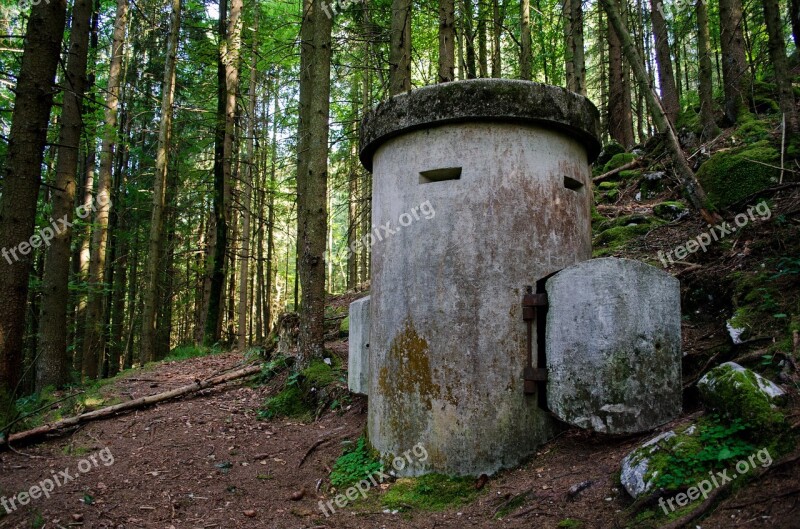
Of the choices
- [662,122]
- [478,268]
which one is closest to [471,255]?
[478,268]

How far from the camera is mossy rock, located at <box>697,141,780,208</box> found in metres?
6.45

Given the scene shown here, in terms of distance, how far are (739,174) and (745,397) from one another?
4627mm

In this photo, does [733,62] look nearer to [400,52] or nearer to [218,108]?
[400,52]

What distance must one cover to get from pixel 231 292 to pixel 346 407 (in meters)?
11.8

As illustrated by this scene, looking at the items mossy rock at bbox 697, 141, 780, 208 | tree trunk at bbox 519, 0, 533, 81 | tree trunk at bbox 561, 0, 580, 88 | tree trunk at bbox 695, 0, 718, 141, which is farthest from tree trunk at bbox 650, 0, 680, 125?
mossy rock at bbox 697, 141, 780, 208

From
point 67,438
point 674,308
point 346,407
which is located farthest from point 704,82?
point 67,438

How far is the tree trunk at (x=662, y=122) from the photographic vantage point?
6.02 m

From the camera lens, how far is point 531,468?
3.96m

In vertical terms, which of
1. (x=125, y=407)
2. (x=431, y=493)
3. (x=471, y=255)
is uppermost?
(x=471, y=255)

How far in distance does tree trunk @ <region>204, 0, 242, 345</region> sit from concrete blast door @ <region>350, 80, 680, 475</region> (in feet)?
31.0

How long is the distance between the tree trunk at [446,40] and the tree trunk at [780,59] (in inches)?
155

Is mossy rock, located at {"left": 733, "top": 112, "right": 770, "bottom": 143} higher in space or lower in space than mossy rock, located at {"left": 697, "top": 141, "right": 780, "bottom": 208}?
higher

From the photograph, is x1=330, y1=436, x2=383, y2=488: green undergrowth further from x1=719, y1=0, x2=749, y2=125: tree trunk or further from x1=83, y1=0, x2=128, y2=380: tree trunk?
x1=719, y1=0, x2=749, y2=125: tree trunk

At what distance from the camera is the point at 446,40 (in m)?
7.14
